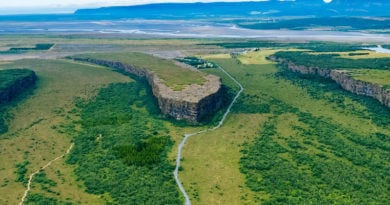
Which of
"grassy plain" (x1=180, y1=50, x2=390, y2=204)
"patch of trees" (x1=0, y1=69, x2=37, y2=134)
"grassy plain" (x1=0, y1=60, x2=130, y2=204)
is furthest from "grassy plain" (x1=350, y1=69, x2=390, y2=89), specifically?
"patch of trees" (x1=0, y1=69, x2=37, y2=134)

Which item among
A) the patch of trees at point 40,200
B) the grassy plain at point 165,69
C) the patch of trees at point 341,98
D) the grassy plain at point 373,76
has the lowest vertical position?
the patch of trees at point 40,200

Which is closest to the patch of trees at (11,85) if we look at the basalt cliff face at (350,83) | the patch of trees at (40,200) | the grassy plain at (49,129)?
the grassy plain at (49,129)

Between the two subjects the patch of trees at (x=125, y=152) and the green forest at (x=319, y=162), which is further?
the patch of trees at (x=125, y=152)

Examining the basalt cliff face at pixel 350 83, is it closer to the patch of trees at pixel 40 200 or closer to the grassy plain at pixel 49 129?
the grassy plain at pixel 49 129

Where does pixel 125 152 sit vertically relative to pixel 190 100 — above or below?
below

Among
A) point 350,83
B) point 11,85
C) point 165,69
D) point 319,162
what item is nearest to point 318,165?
point 319,162

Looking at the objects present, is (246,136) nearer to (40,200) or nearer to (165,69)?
(40,200)

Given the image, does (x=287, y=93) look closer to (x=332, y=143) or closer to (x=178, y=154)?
(x=332, y=143)
